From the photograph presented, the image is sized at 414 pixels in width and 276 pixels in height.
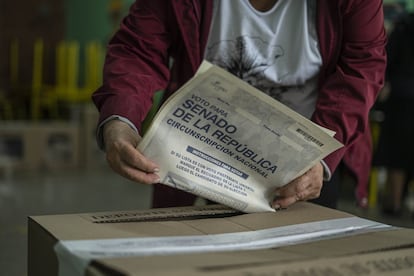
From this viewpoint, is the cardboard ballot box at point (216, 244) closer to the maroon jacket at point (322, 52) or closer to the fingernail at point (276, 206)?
the fingernail at point (276, 206)

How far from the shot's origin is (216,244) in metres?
0.71

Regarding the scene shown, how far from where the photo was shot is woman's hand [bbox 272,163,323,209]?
0.91m

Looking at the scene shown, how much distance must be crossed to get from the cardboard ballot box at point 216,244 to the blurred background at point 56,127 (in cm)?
51

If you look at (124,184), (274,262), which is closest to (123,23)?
(274,262)

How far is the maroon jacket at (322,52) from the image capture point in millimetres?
1015

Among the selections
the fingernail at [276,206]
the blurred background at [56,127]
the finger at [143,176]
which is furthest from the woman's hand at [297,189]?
the blurred background at [56,127]

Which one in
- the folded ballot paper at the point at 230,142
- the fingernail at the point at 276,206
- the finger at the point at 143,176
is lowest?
the fingernail at the point at 276,206

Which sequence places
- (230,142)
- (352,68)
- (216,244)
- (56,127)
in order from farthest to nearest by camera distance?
(56,127) → (352,68) → (230,142) → (216,244)

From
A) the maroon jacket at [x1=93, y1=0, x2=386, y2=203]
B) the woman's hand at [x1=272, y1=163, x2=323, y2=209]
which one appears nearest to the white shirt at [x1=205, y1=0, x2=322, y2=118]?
the maroon jacket at [x1=93, y1=0, x2=386, y2=203]

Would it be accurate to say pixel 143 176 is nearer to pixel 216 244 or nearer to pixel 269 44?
pixel 216 244

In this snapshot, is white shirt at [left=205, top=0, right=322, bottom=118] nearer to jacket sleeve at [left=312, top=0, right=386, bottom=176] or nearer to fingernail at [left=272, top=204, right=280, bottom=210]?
jacket sleeve at [left=312, top=0, right=386, bottom=176]

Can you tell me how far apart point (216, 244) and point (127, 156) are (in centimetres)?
21

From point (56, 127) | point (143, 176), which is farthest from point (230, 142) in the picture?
point (56, 127)

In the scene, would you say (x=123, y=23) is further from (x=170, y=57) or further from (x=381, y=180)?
(x=381, y=180)
